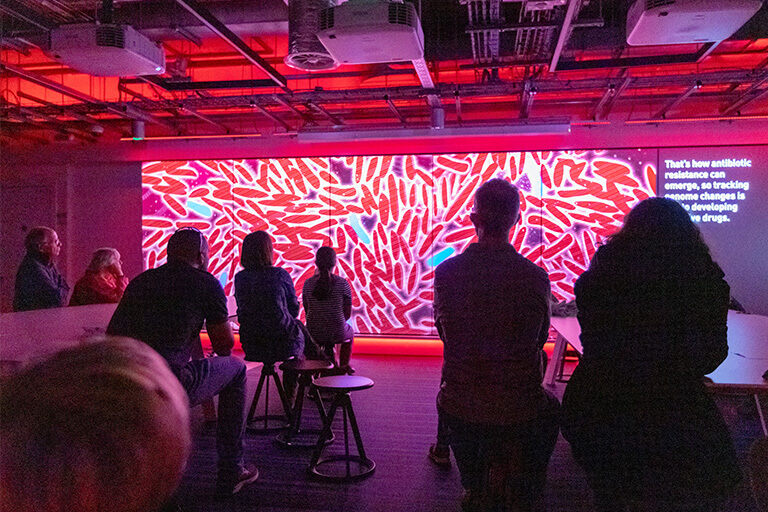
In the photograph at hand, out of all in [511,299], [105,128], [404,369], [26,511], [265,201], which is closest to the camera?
[26,511]

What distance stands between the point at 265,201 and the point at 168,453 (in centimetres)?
778

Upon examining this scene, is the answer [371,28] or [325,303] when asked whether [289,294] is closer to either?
[325,303]

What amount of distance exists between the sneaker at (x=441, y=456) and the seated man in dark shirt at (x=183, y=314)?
1450 millimetres

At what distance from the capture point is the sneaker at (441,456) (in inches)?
150

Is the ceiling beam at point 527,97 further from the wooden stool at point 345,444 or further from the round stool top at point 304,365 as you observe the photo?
the wooden stool at point 345,444

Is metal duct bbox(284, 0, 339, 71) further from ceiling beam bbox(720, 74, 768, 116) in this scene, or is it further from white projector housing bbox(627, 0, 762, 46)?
ceiling beam bbox(720, 74, 768, 116)

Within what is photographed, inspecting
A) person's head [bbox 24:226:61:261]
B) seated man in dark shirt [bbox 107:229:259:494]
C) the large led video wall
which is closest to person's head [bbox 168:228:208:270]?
seated man in dark shirt [bbox 107:229:259:494]

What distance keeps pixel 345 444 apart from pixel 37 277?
9.54ft

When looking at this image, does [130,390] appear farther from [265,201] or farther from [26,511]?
[265,201]

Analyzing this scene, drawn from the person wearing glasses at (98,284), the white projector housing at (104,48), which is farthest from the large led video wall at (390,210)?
the white projector housing at (104,48)

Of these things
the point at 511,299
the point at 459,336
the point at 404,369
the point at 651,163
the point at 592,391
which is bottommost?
the point at 404,369

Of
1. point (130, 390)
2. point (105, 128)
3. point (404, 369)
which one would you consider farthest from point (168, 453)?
point (105, 128)

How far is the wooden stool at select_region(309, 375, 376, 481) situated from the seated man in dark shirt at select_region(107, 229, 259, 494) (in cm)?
59

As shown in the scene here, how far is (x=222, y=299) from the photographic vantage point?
9.79ft
